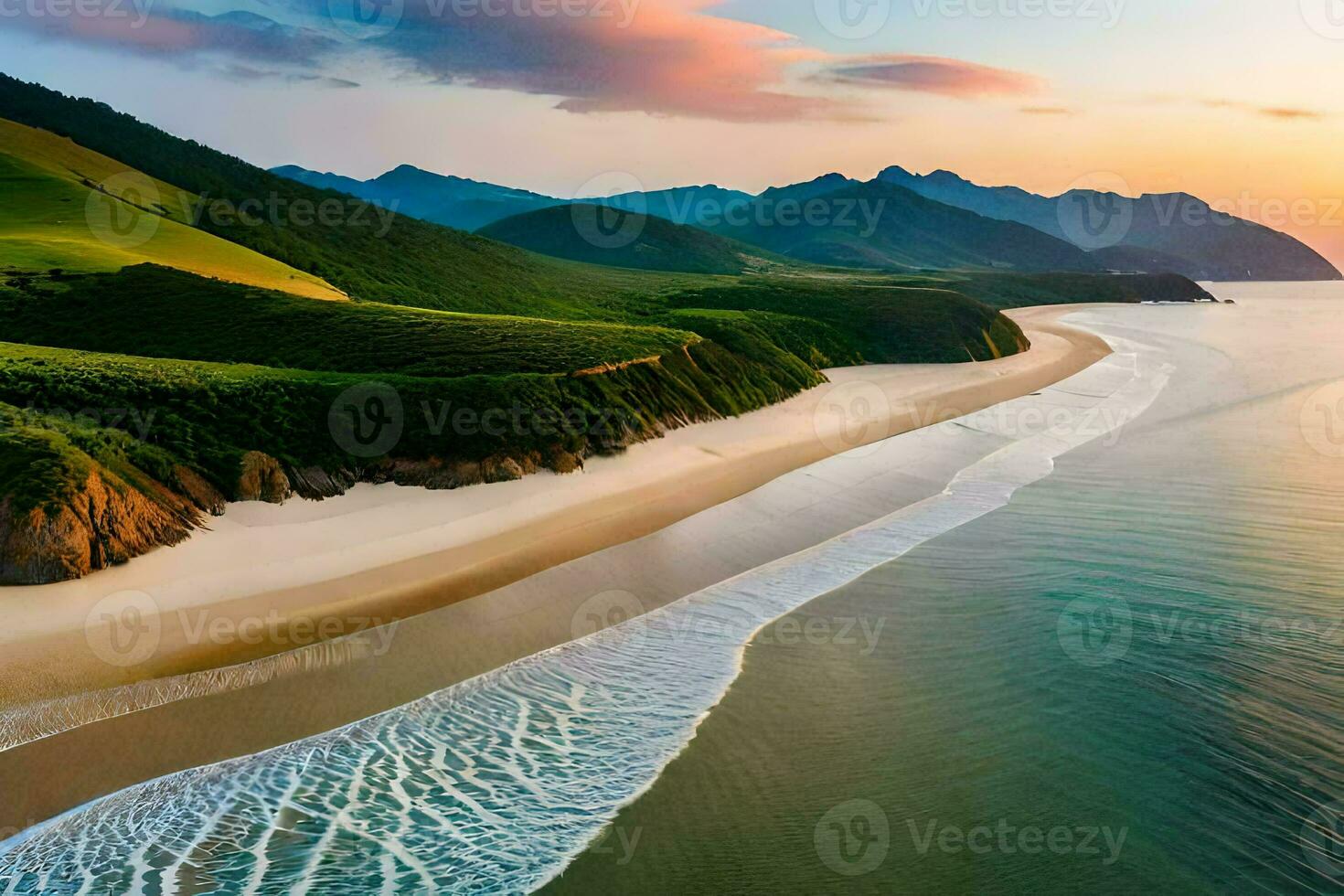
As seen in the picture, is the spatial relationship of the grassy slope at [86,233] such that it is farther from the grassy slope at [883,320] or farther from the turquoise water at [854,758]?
the turquoise water at [854,758]

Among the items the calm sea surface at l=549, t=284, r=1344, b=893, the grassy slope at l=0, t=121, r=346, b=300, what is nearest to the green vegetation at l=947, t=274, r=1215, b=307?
the grassy slope at l=0, t=121, r=346, b=300

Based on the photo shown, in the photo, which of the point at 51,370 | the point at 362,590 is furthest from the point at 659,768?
the point at 51,370

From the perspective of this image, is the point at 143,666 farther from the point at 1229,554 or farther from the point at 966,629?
the point at 1229,554

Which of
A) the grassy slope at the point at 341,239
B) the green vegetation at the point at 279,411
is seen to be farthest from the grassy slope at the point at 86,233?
the green vegetation at the point at 279,411

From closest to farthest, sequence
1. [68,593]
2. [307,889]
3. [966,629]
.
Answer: [307,889]
[68,593]
[966,629]

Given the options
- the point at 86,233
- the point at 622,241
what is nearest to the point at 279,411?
the point at 86,233

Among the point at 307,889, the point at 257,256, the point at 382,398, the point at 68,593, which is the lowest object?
the point at 307,889
